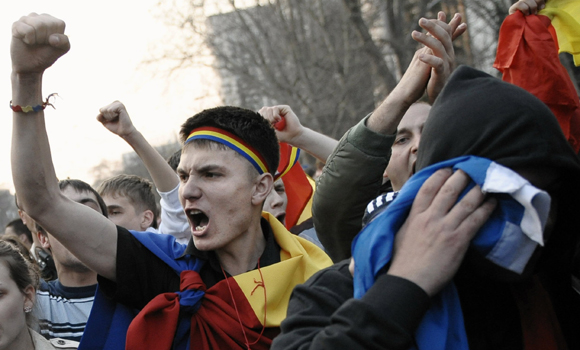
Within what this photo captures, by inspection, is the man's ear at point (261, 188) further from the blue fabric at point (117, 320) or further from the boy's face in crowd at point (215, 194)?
the blue fabric at point (117, 320)

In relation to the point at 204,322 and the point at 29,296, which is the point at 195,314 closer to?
the point at 204,322

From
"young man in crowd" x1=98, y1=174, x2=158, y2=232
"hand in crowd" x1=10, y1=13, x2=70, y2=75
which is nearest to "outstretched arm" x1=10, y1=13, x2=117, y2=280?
"hand in crowd" x1=10, y1=13, x2=70, y2=75

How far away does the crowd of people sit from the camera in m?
1.30

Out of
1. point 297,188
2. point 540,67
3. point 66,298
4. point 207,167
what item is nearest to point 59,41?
point 207,167

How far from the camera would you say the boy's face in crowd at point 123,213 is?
423 cm

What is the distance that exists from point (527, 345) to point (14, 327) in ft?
6.97

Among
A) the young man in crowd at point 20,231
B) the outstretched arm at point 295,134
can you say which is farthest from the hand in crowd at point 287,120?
the young man in crowd at point 20,231

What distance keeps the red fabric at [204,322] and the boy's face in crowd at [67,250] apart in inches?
38.6

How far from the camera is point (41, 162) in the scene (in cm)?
215

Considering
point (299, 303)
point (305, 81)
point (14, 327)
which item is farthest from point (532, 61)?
point (305, 81)

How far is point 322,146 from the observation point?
3.45m

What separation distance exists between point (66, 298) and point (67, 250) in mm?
316

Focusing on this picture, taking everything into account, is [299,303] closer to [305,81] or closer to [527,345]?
[527,345]

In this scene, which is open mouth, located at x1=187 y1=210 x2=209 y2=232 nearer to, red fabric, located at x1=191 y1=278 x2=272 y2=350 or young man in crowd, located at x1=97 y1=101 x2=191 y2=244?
red fabric, located at x1=191 y1=278 x2=272 y2=350
